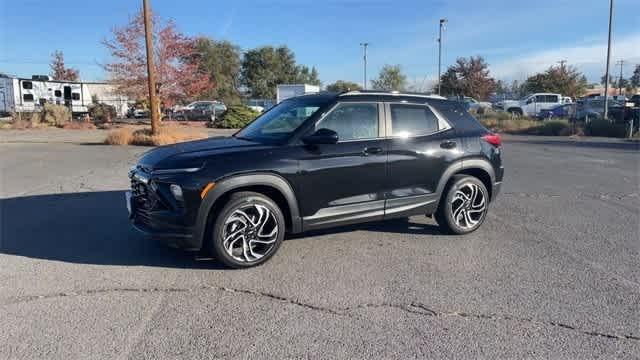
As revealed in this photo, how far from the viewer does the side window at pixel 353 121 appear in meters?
5.04

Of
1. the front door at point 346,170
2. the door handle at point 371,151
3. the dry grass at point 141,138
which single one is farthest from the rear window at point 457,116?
the dry grass at point 141,138

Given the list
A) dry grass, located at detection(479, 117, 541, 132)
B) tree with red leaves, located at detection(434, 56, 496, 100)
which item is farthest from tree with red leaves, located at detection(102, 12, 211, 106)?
tree with red leaves, located at detection(434, 56, 496, 100)

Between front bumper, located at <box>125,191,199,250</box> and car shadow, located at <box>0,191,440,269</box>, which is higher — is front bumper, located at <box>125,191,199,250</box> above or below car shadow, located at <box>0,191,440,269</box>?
above

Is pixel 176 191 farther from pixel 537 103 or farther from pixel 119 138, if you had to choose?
pixel 537 103

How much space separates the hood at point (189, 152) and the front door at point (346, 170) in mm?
577

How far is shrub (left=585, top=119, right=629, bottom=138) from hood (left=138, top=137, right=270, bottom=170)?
24006 millimetres

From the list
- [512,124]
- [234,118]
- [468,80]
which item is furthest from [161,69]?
[468,80]

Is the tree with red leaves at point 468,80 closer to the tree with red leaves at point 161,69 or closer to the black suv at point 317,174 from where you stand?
the tree with red leaves at point 161,69

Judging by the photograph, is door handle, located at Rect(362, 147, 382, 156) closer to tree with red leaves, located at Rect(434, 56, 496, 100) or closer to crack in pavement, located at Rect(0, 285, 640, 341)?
crack in pavement, located at Rect(0, 285, 640, 341)

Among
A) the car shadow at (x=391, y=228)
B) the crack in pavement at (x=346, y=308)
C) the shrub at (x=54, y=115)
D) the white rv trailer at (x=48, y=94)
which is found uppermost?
the white rv trailer at (x=48, y=94)

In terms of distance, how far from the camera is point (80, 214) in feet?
22.2

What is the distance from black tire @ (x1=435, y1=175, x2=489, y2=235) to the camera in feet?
18.9

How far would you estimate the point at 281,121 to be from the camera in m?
5.41

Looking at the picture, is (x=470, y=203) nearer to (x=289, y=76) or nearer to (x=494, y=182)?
(x=494, y=182)
